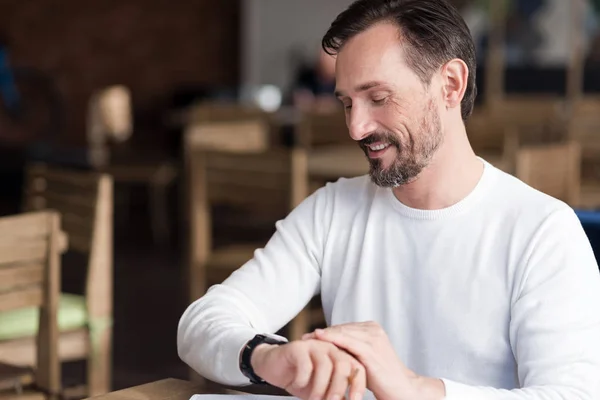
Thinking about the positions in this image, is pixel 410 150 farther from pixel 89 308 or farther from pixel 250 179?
pixel 250 179

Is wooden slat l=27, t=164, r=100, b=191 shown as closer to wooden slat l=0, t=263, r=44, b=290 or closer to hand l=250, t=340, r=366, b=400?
wooden slat l=0, t=263, r=44, b=290

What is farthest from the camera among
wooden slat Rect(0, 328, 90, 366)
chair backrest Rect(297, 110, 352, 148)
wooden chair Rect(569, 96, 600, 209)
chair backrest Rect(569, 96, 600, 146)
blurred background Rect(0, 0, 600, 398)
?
chair backrest Rect(297, 110, 352, 148)

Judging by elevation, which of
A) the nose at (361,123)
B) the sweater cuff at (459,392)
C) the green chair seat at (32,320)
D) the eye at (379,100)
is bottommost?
the green chair seat at (32,320)

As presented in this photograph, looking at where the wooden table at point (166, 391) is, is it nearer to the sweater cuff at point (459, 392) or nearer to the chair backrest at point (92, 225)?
the sweater cuff at point (459, 392)

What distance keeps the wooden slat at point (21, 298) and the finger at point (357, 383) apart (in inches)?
49.1

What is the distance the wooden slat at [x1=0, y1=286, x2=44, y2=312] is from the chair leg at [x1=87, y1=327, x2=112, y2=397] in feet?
1.64

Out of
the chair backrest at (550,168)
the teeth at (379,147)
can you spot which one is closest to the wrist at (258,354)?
the teeth at (379,147)

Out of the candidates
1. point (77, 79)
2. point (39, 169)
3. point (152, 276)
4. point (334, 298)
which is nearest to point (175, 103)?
point (77, 79)

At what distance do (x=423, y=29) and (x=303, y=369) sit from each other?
0.53 meters

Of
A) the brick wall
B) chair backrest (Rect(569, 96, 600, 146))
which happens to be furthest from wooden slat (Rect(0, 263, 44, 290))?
the brick wall

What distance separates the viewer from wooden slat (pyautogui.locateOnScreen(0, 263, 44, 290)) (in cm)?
231

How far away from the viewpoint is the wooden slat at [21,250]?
2285mm

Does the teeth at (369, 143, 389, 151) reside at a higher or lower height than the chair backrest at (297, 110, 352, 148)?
lower

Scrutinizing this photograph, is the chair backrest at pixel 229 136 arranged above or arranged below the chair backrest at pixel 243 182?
above
